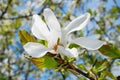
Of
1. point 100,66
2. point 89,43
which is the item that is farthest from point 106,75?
point 89,43

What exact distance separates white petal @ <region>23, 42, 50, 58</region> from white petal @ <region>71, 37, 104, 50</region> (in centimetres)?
7

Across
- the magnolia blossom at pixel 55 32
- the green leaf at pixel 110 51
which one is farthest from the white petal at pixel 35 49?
the green leaf at pixel 110 51

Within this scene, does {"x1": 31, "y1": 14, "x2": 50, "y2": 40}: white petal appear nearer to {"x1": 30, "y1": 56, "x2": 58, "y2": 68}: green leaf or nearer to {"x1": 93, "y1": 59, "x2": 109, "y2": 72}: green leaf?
{"x1": 30, "y1": 56, "x2": 58, "y2": 68}: green leaf

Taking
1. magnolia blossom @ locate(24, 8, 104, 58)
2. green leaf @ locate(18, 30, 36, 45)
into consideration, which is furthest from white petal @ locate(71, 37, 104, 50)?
green leaf @ locate(18, 30, 36, 45)

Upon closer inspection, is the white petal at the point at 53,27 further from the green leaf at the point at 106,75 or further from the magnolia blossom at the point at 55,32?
the green leaf at the point at 106,75

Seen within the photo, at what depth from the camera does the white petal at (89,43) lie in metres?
0.65

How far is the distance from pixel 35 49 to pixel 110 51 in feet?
0.62

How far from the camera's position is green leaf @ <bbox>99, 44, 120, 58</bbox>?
0.74 metres

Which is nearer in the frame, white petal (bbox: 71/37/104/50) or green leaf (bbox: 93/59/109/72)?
white petal (bbox: 71/37/104/50)

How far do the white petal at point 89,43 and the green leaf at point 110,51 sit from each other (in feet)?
0.26

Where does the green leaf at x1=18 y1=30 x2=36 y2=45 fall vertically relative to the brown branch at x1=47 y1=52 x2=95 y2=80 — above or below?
above

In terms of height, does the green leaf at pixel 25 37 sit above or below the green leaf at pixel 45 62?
above

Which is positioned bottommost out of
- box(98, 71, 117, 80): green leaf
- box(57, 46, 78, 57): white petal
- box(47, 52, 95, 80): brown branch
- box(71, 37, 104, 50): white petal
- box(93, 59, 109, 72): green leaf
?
box(98, 71, 117, 80): green leaf

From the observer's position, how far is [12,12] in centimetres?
438
